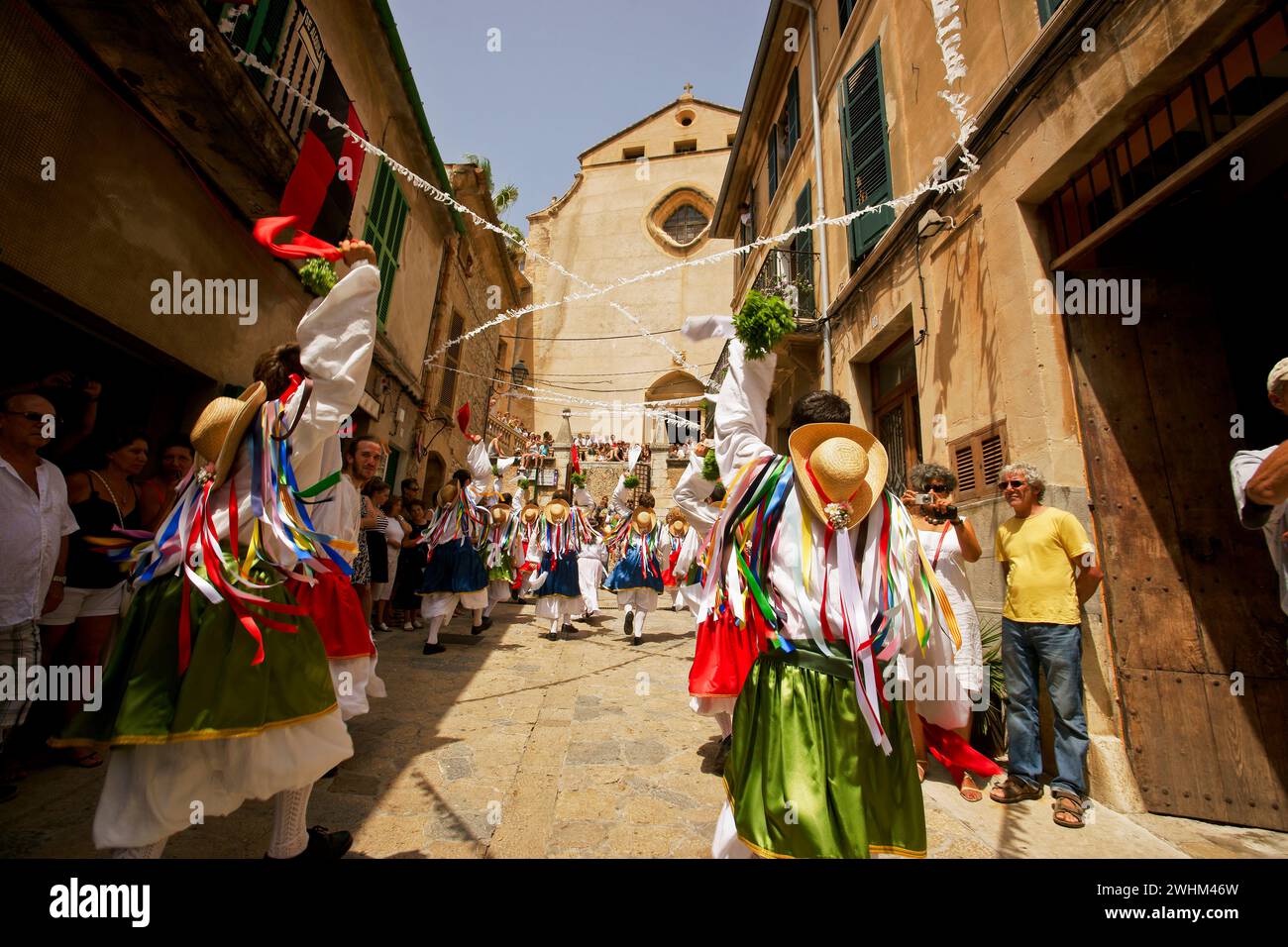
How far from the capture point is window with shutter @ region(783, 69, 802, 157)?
10.1 m

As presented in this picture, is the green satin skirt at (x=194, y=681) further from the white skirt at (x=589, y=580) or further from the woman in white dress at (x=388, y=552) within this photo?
the white skirt at (x=589, y=580)

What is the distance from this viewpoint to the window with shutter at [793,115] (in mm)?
10070

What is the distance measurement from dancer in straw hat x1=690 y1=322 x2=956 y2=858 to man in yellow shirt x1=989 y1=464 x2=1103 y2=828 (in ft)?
6.19

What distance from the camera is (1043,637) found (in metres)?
3.31

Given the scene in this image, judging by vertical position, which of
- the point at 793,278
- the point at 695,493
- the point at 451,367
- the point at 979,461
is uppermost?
the point at 793,278

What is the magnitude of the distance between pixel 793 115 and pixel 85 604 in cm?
1224

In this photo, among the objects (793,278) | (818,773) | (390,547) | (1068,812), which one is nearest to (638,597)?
(390,547)

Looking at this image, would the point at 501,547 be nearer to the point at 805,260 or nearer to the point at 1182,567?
the point at 1182,567

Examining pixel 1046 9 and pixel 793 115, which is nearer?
pixel 1046 9

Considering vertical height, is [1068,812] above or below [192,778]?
below

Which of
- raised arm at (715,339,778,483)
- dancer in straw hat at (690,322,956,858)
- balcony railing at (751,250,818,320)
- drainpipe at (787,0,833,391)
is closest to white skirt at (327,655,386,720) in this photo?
dancer in straw hat at (690,322,956,858)

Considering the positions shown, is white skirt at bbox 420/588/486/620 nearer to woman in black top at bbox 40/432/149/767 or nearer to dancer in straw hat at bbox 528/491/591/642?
dancer in straw hat at bbox 528/491/591/642

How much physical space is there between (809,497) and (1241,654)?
141 inches
